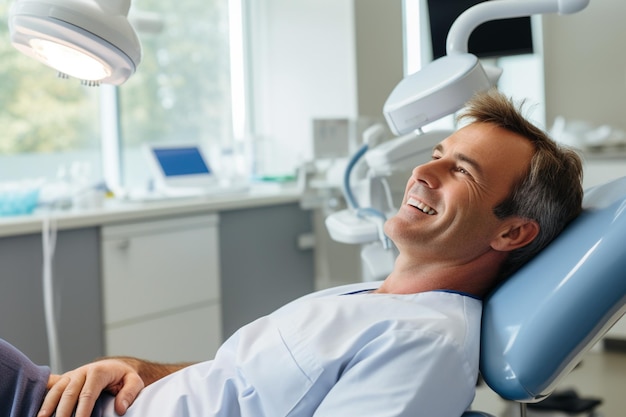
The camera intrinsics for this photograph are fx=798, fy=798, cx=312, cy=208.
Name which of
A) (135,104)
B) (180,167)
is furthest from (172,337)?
(135,104)

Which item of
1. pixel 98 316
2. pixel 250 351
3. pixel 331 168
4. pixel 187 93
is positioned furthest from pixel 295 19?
pixel 250 351

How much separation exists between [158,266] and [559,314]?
6.90 feet

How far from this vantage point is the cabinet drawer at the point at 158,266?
283 cm

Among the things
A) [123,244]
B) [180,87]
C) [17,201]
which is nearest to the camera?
[17,201]

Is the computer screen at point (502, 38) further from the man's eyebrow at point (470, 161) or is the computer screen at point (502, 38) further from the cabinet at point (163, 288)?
the man's eyebrow at point (470, 161)

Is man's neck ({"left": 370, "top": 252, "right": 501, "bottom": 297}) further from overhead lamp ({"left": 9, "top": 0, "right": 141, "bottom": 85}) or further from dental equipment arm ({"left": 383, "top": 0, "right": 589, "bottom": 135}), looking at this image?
overhead lamp ({"left": 9, "top": 0, "right": 141, "bottom": 85})

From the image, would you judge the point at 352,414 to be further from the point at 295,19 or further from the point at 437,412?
the point at 295,19

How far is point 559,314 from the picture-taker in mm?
1108

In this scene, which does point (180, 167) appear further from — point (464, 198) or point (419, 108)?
point (464, 198)

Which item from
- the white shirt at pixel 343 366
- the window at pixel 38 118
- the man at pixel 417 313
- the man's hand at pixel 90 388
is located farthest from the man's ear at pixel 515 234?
the window at pixel 38 118

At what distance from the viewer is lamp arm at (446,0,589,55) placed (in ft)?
5.27

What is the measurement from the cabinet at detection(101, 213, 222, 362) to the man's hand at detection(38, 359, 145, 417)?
1.42 m

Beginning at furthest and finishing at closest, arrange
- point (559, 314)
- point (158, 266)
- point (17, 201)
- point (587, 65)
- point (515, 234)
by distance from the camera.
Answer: point (587, 65)
point (158, 266)
point (17, 201)
point (515, 234)
point (559, 314)

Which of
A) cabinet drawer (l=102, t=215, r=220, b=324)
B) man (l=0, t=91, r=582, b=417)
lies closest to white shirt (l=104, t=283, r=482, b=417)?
man (l=0, t=91, r=582, b=417)
